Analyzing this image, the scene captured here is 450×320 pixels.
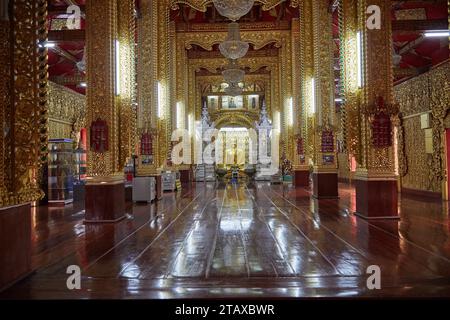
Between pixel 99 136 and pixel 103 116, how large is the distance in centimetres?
A: 40

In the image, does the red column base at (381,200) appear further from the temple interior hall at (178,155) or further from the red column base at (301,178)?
the red column base at (301,178)

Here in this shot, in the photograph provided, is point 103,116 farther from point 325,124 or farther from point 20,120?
point 325,124

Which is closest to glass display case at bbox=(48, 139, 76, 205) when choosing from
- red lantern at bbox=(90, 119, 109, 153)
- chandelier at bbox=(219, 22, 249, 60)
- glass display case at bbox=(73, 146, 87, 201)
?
glass display case at bbox=(73, 146, 87, 201)

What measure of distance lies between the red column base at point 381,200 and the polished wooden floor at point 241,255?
25cm

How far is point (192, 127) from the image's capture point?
71.6 feet

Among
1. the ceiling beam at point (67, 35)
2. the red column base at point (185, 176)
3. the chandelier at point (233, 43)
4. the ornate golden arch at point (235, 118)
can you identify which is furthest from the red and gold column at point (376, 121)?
the ornate golden arch at point (235, 118)

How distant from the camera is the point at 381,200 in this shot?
7.31 metres

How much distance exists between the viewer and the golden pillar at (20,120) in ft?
12.2

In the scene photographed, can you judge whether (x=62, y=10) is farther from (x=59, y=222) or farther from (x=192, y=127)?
(x=192, y=127)

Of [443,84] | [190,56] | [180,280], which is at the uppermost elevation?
[190,56]

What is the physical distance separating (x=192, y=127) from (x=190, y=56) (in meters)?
3.88

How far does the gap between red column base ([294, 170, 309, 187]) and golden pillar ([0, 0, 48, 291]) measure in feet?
41.0

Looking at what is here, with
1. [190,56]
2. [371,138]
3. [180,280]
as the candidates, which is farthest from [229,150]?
[180,280]

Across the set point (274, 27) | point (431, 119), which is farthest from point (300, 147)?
point (274, 27)
